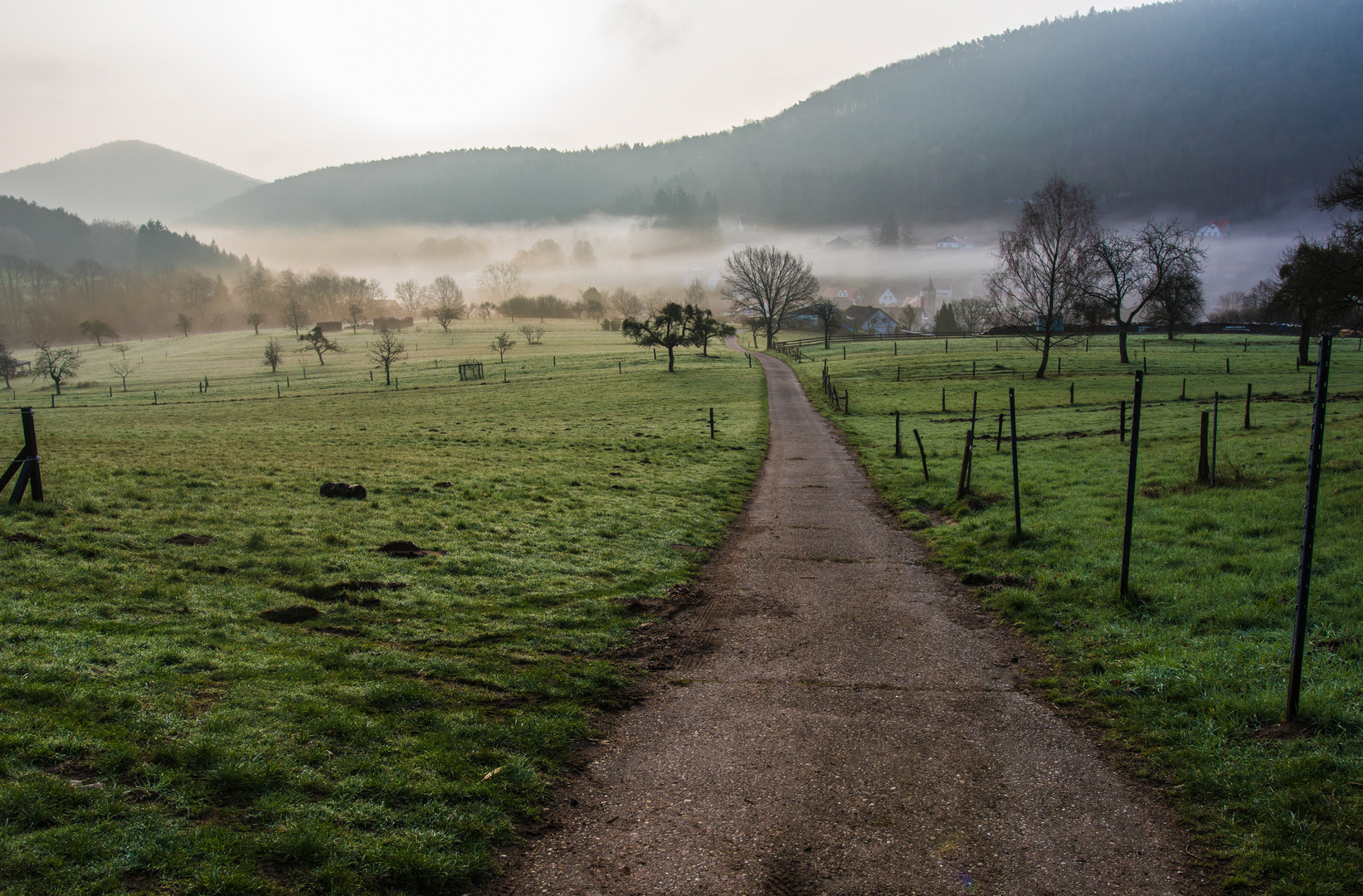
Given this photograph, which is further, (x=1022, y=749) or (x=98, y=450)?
(x=98, y=450)

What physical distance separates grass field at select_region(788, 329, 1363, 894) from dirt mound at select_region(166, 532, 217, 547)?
1341cm

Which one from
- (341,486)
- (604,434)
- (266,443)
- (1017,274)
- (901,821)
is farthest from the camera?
(1017,274)

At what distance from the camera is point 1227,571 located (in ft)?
34.4

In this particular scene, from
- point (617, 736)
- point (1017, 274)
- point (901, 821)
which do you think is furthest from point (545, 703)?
point (1017, 274)

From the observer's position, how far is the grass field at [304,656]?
485 cm

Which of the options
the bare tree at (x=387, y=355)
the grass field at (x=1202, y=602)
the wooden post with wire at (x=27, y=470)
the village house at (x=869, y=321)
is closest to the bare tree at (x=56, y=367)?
the bare tree at (x=387, y=355)

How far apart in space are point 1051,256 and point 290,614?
210 feet

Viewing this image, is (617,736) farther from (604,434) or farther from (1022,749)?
(604,434)

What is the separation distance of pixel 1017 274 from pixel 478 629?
62006mm

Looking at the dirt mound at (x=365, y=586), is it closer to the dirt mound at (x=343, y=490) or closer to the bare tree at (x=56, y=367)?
the dirt mound at (x=343, y=490)

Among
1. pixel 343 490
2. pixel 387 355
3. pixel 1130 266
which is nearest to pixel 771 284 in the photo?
pixel 1130 266

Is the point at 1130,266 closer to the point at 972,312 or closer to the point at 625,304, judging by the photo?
the point at 972,312

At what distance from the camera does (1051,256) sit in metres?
57.9

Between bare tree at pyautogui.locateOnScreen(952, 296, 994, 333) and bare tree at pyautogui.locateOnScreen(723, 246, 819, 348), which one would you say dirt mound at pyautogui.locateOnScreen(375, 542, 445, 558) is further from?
bare tree at pyautogui.locateOnScreen(952, 296, 994, 333)
